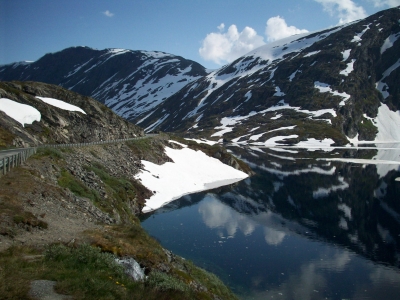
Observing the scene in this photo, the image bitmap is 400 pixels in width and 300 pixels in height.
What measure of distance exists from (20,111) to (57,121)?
23.1 feet

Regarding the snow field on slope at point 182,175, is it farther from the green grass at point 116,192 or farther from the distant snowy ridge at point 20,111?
the distant snowy ridge at point 20,111

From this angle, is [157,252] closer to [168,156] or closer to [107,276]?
[107,276]

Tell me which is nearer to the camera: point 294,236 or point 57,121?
point 294,236

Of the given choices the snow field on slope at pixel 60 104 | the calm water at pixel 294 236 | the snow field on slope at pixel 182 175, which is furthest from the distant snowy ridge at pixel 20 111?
the calm water at pixel 294 236

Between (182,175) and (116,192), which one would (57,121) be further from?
(182,175)

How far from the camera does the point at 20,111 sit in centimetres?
4438

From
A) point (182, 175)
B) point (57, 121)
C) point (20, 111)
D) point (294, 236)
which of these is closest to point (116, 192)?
point (20, 111)

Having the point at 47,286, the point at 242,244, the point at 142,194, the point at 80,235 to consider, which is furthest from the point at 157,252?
the point at 142,194

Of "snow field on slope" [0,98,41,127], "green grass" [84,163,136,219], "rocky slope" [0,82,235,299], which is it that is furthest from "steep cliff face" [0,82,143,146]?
"green grass" [84,163,136,219]

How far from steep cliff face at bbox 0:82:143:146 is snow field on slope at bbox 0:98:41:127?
0.83 metres

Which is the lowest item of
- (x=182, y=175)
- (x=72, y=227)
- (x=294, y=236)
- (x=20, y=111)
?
(x=294, y=236)

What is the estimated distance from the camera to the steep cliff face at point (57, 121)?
4138 centimetres

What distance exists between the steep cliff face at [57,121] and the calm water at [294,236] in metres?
20.0

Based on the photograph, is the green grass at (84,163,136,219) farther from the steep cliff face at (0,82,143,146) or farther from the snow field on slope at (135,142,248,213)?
the steep cliff face at (0,82,143,146)
